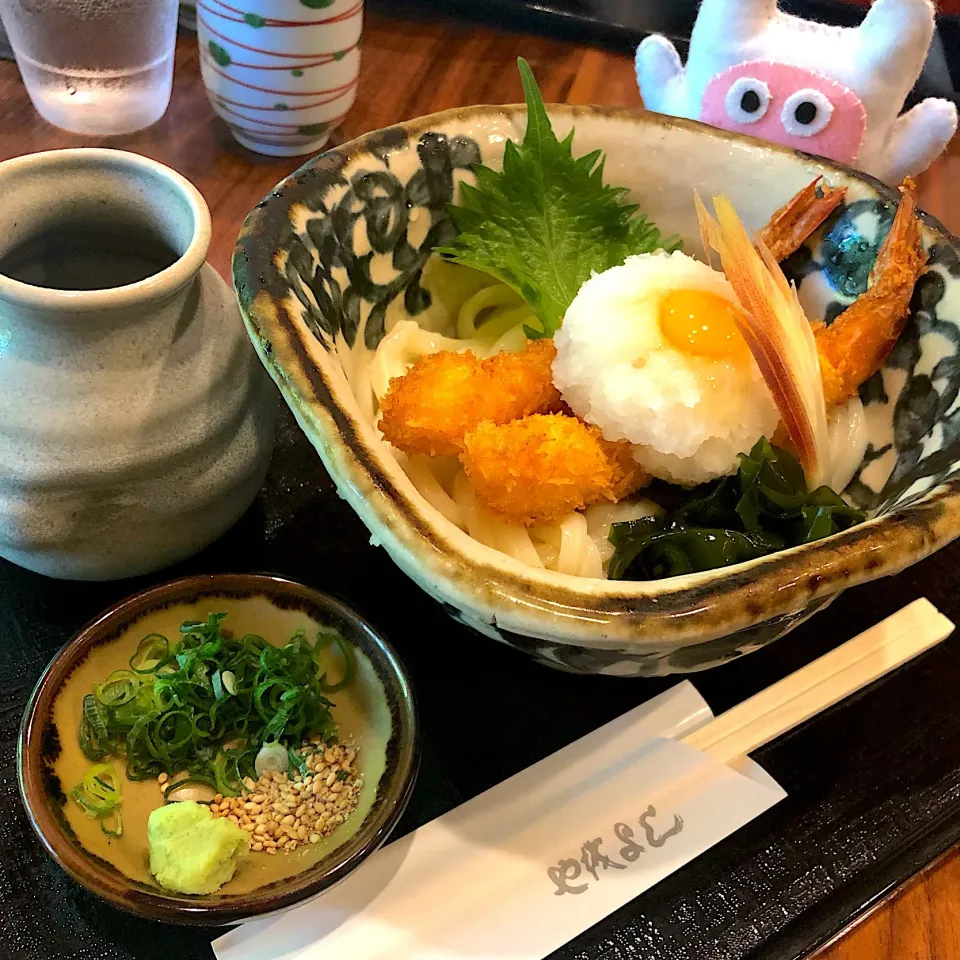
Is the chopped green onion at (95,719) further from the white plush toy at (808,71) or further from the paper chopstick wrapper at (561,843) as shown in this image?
the white plush toy at (808,71)

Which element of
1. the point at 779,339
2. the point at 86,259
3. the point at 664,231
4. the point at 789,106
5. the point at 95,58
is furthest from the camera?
the point at 95,58

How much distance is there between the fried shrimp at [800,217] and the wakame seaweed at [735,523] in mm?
354

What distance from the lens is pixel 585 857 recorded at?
985mm

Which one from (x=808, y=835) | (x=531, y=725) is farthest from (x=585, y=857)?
(x=808, y=835)

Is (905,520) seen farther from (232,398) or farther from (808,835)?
(232,398)

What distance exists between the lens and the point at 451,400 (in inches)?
40.0

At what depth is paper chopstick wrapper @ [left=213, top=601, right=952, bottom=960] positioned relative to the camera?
35.9 inches

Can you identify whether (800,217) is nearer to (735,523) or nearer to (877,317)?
(877,317)

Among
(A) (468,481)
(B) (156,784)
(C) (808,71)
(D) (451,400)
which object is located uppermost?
(C) (808,71)

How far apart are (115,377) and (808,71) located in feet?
4.19

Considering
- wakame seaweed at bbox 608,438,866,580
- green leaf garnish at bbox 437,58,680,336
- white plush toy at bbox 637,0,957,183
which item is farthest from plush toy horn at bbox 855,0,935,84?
wakame seaweed at bbox 608,438,866,580

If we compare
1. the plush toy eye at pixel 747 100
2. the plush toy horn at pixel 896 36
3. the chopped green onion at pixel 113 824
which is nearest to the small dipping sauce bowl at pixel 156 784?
the chopped green onion at pixel 113 824

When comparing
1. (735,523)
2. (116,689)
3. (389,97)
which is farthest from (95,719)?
(389,97)

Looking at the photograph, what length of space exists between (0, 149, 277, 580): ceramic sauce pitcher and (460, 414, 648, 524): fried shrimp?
0.32 metres
